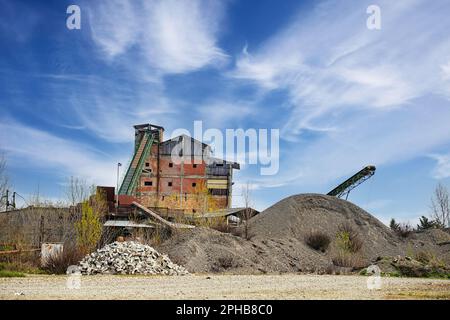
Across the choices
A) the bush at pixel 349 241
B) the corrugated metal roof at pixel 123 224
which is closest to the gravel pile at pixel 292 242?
the bush at pixel 349 241

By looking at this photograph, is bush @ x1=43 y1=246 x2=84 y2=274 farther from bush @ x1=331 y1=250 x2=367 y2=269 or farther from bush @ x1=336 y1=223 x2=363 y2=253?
bush @ x1=336 y1=223 x2=363 y2=253

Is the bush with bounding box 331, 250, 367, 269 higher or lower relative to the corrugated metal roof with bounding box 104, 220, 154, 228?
lower

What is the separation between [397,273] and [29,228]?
60.4ft

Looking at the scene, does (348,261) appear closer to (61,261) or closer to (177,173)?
(61,261)

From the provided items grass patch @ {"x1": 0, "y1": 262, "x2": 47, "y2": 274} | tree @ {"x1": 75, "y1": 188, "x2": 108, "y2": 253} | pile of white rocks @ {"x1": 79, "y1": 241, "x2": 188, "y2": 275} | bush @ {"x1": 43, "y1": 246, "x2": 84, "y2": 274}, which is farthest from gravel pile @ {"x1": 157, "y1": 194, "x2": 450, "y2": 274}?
grass patch @ {"x1": 0, "y1": 262, "x2": 47, "y2": 274}

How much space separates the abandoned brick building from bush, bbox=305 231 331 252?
67.1 ft

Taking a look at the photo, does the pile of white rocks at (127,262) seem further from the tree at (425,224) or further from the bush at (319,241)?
the tree at (425,224)

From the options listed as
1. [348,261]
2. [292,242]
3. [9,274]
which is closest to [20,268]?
[9,274]

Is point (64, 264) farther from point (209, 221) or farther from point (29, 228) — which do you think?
point (209, 221)

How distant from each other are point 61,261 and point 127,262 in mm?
2549

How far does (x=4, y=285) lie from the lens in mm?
12531

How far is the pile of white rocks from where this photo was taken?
1750 centimetres
